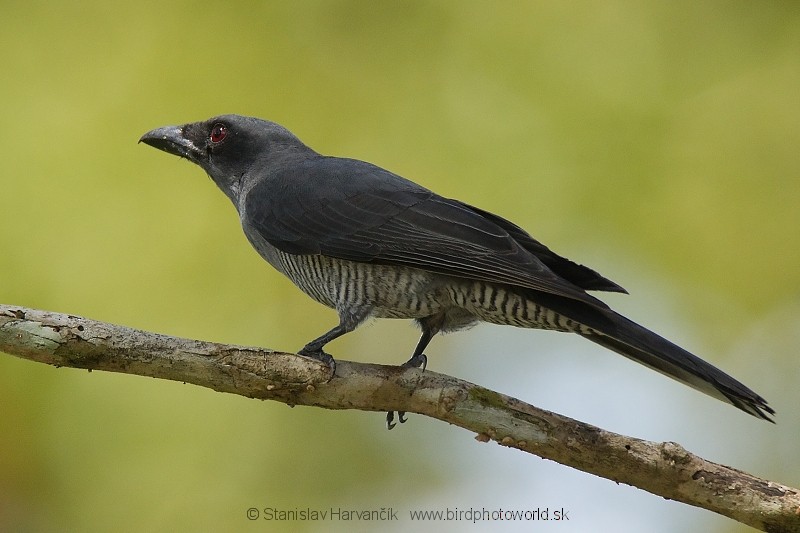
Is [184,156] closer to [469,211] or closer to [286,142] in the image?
[286,142]

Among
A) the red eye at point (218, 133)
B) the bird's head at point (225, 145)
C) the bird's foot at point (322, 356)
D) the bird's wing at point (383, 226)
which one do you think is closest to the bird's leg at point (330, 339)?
the bird's foot at point (322, 356)

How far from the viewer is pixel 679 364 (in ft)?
13.5

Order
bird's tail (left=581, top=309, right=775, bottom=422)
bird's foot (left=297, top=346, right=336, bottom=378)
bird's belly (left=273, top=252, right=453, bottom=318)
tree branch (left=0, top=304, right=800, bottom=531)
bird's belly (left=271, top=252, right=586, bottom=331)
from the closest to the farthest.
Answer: tree branch (left=0, top=304, right=800, bottom=531) < bird's tail (left=581, top=309, right=775, bottom=422) < bird's foot (left=297, top=346, right=336, bottom=378) < bird's belly (left=271, top=252, right=586, bottom=331) < bird's belly (left=273, top=252, right=453, bottom=318)

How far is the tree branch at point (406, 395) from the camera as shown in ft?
12.4

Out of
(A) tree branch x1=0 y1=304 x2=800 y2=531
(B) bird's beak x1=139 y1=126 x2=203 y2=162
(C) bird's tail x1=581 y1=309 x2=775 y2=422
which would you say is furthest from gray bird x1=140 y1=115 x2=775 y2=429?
(B) bird's beak x1=139 y1=126 x2=203 y2=162

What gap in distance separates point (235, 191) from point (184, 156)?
49 centimetres

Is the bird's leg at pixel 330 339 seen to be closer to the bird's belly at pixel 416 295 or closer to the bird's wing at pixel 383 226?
the bird's belly at pixel 416 295

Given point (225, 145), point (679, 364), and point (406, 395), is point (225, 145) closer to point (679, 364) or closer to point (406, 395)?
point (406, 395)

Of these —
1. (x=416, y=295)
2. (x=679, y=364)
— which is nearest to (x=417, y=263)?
(x=416, y=295)

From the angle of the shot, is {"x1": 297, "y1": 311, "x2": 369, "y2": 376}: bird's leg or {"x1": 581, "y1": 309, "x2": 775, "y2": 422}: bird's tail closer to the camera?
{"x1": 581, "y1": 309, "x2": 775, "y2": 422}: bird's tail

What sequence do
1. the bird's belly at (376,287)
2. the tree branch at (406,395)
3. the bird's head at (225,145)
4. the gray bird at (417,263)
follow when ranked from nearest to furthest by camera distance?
the tree branch at (406,395)
the gray bird at (417,263)
the bird's belly at (376,287)
the bird's head at (225,145)

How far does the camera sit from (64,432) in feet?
21.2

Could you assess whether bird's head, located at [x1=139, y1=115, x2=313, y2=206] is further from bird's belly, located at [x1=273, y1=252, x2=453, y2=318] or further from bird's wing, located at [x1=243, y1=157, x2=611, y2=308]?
bird's belly, located at [x1=273, y1=252, x2=453, y2=318]

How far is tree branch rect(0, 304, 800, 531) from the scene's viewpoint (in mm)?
3768
